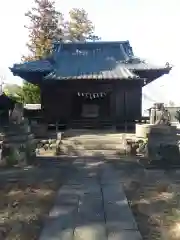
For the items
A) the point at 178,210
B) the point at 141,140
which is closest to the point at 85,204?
the point at 178,210

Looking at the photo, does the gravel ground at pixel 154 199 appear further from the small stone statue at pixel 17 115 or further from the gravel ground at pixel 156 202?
the small stone statue at pixel 17 115

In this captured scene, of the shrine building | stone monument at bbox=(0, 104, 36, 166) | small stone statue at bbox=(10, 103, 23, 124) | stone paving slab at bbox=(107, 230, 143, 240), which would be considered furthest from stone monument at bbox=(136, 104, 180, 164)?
the shrine building

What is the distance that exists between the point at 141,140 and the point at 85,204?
234 inches

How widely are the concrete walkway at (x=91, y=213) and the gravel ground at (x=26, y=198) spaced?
20 centimetres

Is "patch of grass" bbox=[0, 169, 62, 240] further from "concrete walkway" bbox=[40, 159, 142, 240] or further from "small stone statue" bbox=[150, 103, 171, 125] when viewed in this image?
"small stone statue" bbox=[150, 103, 171, 125]

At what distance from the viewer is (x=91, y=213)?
5070mm

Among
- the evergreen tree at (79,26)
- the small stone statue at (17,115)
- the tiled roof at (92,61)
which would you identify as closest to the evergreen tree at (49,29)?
the evergreen tree at (79,26)

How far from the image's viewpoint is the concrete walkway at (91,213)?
4234mm

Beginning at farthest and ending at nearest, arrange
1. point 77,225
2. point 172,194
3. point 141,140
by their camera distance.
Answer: point 141,140 → point 172,194 → point 77,225

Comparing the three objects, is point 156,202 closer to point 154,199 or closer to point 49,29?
point 154,199

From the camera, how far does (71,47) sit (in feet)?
69.7

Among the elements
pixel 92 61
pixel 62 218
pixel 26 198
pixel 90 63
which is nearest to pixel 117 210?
pixel 62 218

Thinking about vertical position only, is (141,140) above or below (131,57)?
below

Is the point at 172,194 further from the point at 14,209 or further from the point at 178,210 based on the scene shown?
the point at 14,209
